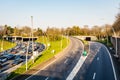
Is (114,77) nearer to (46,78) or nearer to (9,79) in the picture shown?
(46,78)

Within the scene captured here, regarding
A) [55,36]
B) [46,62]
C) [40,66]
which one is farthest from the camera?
[55,36]

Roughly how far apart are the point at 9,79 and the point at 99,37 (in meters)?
147

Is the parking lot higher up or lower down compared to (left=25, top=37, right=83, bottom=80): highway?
lower down

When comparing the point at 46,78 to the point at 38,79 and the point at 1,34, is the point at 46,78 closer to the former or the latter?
the point at 38,79

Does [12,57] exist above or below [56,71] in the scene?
below

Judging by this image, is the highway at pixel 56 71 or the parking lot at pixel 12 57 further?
the parking lot at pixel 12 57

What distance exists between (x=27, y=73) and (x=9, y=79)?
229 inches

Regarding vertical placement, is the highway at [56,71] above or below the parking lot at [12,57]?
above

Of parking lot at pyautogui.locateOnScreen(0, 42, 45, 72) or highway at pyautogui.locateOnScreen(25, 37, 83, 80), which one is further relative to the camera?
parking lot at pyautogui.locateOnScreen(0, 42, 45, 72)

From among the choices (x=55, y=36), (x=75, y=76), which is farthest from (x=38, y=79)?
(x=55, y=36)

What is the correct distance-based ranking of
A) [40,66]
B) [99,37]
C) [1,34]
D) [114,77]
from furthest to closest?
[1,34] → [99,37] → [40,66] → [114,77]

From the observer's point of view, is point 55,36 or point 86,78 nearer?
point 86,78

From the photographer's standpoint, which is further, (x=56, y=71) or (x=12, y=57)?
(x=12, y=57)

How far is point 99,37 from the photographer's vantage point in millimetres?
175375
